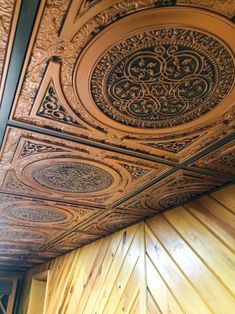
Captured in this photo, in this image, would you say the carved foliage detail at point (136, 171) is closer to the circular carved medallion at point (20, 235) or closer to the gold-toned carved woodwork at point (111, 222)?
the gold-toned carved woodwork at point (111, 222)

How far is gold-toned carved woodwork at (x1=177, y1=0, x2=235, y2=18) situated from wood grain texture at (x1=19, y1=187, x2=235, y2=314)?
3.51 ft

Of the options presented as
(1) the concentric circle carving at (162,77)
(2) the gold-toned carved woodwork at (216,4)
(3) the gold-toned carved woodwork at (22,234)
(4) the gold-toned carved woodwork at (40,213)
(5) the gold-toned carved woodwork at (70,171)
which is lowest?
(2) the gold-toned carved woodwork at (216,4)

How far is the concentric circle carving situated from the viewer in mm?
706

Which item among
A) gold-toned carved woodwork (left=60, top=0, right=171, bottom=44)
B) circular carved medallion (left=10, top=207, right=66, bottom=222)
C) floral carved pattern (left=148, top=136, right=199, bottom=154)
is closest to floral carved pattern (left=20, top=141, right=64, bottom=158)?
floral carved pattern (left=148, top=136, right=199, bottom=154)

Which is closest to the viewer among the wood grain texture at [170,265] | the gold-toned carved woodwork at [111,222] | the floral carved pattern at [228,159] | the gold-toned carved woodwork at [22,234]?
the floral carved pattern at [228,159]

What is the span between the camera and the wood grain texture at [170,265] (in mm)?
1417

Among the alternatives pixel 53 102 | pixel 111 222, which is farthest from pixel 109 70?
pixel 111 222

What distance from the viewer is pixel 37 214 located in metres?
2.00

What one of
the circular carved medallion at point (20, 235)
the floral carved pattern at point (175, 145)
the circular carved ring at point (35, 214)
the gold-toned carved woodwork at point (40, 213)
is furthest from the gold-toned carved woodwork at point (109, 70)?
the circular carved medallion at point (20, 235)

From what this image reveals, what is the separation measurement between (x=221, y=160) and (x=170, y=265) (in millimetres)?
845

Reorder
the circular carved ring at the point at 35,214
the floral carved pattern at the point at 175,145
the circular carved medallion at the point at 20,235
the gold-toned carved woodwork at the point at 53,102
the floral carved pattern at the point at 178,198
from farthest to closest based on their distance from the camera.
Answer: the circular carved medallion at the point at 20,235 → the circular carved ring at the point at 35,214 → the floral carved pattern at the point at 178,198 → the floral carved pattern at the point at 175,145 → the gold-toned carved woodwork at the point at 53,102

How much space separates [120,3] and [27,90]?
0.40 metres

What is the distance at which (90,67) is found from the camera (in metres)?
0.77

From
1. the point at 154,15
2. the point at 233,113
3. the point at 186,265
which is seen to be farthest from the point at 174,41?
the point at 186,265
